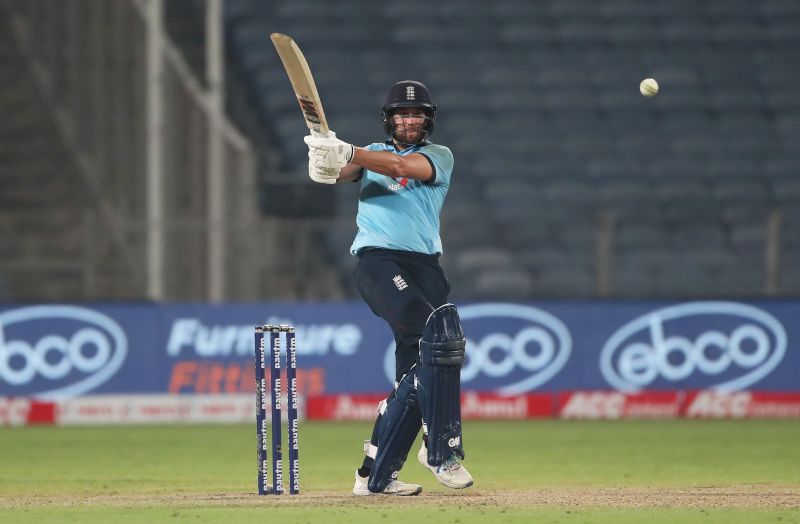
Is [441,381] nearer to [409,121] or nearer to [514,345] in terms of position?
[409,121]

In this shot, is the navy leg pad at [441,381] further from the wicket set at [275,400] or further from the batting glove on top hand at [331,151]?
the batting glove on top hand at [331,151]

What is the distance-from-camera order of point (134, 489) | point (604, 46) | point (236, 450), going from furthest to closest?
point (604, 46) → point (236, 450) → point (134, 489)

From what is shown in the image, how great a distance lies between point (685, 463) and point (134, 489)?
11.0 feet

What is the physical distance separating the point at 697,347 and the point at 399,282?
6810 millimetres

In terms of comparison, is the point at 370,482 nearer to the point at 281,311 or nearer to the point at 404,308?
the point at 404,308

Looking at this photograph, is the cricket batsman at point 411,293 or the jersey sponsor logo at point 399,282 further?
the jersey sponsor logo at point 399,282

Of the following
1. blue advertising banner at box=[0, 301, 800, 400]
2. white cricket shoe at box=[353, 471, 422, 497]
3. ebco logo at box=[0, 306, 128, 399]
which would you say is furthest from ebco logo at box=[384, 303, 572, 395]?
white cricket shoe at box=[353, 471, 422, 497]

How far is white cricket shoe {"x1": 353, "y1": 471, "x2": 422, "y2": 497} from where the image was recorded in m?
6.90

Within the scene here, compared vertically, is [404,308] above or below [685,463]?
above

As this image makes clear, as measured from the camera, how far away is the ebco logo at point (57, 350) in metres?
12.5

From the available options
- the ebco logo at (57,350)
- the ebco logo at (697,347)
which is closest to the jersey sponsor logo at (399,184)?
the ebco logo at (57,350)

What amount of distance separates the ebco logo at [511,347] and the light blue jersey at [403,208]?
20.0ft

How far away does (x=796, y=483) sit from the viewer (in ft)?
25.1

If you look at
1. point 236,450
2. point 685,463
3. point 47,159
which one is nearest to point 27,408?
point 236,450
